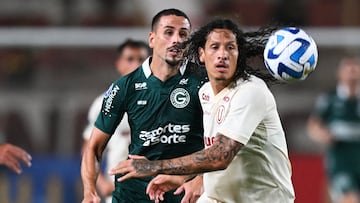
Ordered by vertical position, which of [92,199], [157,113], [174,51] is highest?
[174,51]

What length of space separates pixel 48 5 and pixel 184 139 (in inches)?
378

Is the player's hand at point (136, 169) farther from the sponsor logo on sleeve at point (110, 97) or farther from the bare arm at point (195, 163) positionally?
the sponsor logo on sleeve at point (110, 97)

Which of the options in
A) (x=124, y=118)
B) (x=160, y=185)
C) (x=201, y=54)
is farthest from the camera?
(x=124, y=118)

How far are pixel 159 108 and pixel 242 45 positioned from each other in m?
0.82

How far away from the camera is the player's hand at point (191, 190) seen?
6.57 meters

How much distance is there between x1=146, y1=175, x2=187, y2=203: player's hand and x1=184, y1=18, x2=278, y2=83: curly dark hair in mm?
761

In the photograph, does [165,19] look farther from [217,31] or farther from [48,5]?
[48,5]

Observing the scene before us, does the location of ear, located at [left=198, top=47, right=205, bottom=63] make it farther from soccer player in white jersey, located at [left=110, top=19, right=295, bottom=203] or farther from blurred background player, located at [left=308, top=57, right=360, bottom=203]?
blurred background player, located at [left=308, top=57, right=360, bottom=203]

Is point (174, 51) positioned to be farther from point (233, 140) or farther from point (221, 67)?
point (233, 140)

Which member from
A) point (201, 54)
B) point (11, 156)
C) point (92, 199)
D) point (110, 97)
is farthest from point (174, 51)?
point (11, 156)

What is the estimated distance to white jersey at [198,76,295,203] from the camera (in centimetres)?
609

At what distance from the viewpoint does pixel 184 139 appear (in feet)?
22.6

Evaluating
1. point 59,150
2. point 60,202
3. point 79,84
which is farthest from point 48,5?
point 60,202

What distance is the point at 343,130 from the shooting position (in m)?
14.2
